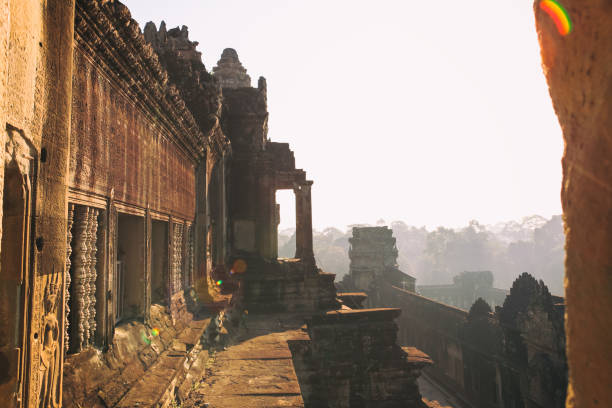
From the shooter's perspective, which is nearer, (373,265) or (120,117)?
(120,117)

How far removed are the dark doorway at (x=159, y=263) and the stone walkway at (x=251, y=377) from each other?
130 centimetres

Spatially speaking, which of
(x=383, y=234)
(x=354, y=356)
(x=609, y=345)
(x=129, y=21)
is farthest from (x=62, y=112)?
(x=383, y=234)

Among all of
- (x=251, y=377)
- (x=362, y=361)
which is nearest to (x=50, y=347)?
(x=251, y=377)

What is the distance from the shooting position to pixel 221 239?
11445mm

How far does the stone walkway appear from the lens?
15.4ft

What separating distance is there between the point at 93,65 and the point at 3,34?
1846 mm

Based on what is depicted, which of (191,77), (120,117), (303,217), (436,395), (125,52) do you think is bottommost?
(436,395)

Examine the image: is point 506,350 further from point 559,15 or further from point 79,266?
point 559,15

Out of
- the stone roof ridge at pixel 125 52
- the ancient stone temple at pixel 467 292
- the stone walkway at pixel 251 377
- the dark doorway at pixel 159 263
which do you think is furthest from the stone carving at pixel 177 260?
the ancient stone temple at pixel 467 292

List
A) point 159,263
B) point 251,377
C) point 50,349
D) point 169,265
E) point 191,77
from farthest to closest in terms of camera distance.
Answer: point 191,77, point 169,265, point 159,263, point 251,377, point 50,349

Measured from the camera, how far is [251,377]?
561cm

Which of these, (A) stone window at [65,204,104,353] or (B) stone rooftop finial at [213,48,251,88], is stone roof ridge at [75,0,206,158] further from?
(B) stone rooftop finial at [213,48,251,88]

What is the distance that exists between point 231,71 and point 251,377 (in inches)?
730

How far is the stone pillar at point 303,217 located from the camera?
1390 cm
